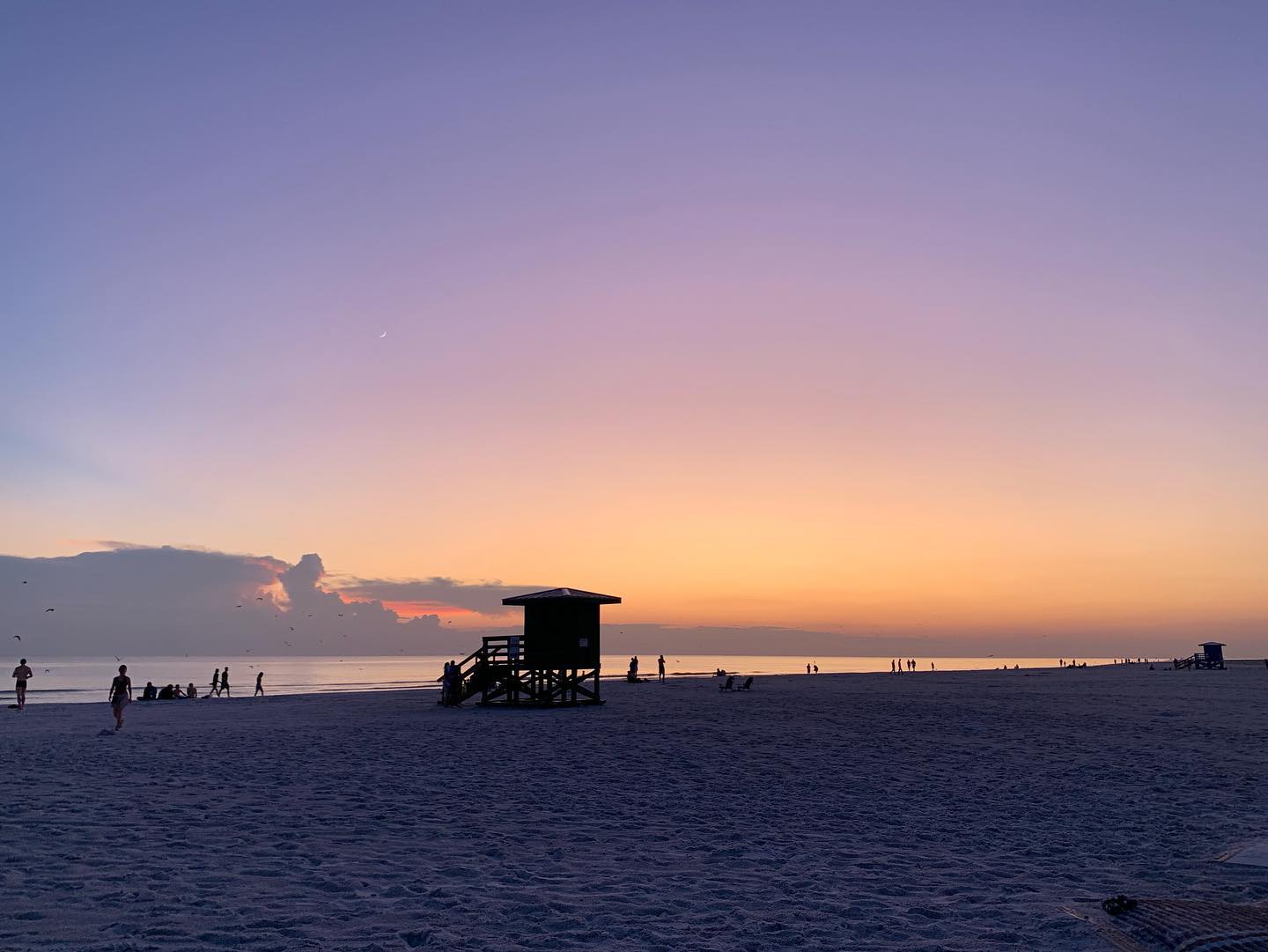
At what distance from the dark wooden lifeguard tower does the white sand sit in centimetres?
1071

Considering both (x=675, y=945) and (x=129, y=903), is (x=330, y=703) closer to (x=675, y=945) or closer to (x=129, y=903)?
(x=129, y=903)

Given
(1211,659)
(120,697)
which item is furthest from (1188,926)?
(1211,659)

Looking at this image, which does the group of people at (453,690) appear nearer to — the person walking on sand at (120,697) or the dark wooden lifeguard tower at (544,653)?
the dark wooden lifeguard tower at (544,653)

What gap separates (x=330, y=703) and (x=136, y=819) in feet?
86.6

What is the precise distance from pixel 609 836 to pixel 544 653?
23.5 metres

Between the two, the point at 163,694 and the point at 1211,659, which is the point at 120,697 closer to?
the point at 163,694

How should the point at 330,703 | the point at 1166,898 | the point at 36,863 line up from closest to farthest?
the point at 1166,898 < the point at 36,863 < the point at 330,703

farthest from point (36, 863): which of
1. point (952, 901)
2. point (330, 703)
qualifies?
point (330, 703)

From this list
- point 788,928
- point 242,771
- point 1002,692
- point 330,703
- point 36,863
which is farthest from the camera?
point 1002,692

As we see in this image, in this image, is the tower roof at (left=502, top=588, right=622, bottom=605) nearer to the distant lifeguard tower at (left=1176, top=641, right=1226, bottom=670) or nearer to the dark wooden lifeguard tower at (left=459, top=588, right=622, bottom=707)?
the dark wooden lifeguard tower at (left=459, top=588, right=622, bottom=707)

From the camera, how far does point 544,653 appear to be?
1330 inches

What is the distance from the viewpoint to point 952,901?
785cm

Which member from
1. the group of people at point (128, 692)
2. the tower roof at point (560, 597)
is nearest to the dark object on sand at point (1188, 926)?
the group of people at point (128, 692)

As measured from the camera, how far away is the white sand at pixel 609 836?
23.2 feet
